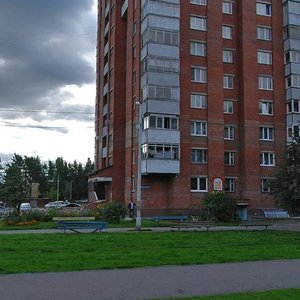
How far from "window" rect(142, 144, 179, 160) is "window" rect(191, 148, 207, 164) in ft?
7.78

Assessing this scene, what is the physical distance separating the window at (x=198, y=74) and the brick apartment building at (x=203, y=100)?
4.2 inches

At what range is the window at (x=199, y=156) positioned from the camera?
4897 centimetres

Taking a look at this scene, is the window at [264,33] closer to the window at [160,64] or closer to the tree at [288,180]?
the window at [160,64]

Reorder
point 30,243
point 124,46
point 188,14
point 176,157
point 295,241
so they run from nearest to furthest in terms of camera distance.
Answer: point 30,243 → point 295,241 → point 176,157 → point 188,14 → point 124,46

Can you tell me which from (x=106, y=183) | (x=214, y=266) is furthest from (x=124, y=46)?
(x=214, y=266)

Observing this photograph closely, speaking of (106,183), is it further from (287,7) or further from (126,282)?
(126,282)

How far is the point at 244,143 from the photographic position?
5081 centimetres

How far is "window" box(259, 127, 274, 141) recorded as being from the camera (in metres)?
51.9

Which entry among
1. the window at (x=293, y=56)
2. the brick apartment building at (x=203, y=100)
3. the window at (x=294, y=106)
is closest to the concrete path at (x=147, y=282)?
the brick apartment building at (x=203, y=100)

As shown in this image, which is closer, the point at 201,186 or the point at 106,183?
the point at 201,186

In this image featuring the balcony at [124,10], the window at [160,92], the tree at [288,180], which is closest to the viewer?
the tree at [288,180]

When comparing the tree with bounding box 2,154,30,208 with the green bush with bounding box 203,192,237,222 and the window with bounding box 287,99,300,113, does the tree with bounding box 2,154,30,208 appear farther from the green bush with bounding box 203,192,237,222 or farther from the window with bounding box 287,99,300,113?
the window with bounding box 287,99,300,113

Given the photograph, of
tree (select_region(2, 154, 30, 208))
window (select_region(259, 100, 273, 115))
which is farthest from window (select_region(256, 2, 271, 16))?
tree (select_region(2, 154, 30, 208))

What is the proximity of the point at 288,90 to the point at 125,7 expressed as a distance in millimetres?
21842
